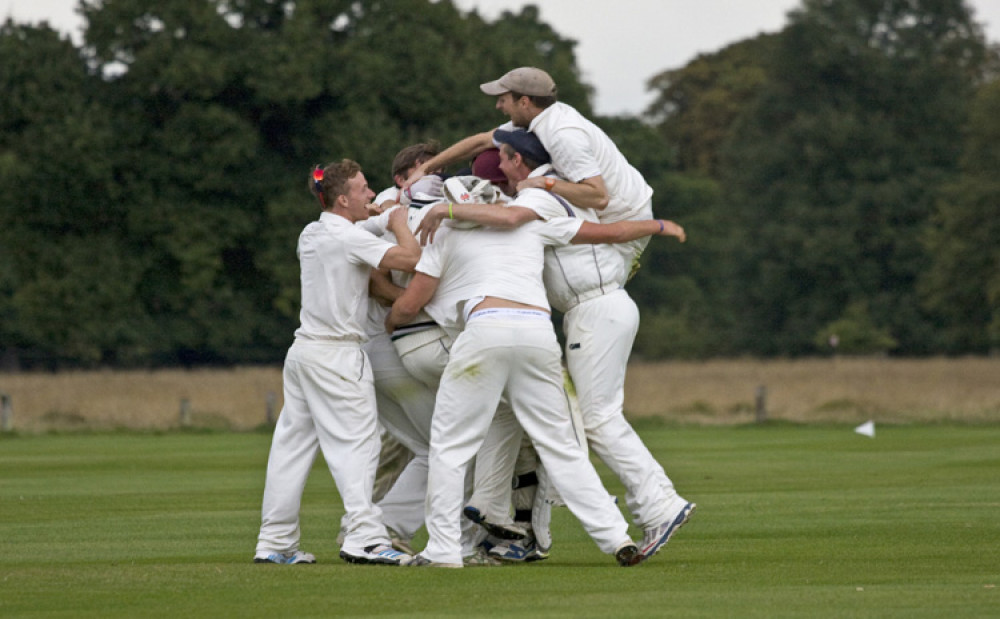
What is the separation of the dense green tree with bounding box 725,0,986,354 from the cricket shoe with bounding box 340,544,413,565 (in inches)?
2095

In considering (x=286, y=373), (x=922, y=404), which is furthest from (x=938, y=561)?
(x=922, y=404)

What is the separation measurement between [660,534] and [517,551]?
3.11 feet

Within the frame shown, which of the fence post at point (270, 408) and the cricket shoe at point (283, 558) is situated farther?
the fence post at point (270, 408)

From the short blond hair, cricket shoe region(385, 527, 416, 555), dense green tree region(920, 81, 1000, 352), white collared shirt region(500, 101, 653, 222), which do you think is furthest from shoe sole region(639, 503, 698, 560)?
dense green tree region(920, 81, 1000, 352)

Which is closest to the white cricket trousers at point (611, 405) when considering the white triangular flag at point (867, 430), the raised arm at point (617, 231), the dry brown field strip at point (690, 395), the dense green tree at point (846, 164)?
the raised arm at point (617, 231)

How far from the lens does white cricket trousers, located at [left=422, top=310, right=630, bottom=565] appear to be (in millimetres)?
8617

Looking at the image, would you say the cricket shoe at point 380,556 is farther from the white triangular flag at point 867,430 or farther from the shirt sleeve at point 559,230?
the white triangular flag at point 867,430

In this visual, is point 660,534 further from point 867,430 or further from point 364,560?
point 867,430

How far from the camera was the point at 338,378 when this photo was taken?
360 inches

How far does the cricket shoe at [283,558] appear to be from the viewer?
9.18 metres

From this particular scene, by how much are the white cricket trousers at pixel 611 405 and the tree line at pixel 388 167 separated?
32493 mm

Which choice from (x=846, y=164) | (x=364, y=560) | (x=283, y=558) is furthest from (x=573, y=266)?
(x=846, y=164)

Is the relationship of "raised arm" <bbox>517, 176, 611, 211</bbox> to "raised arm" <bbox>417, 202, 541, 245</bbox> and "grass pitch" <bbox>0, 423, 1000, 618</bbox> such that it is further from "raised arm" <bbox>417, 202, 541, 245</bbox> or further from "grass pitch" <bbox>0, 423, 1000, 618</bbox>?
"grass pitch" <bbox>0, 423, 1000, 618</bbox>

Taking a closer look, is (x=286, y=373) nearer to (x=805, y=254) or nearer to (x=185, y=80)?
(x=185, y=80)
